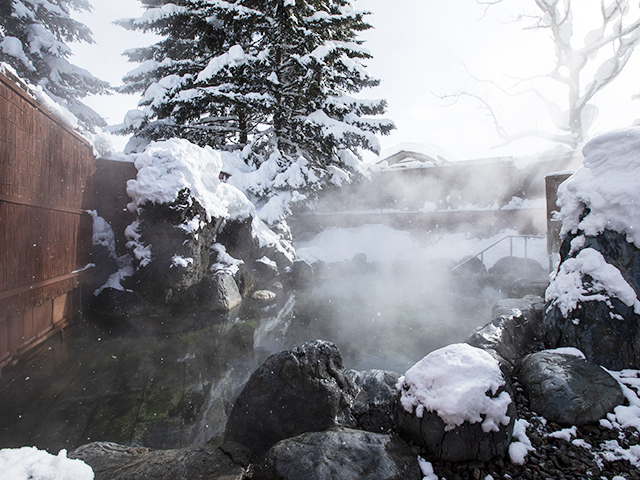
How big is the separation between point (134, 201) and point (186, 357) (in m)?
3.75

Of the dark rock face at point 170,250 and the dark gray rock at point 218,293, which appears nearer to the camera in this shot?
the dark rock face at point 170,250

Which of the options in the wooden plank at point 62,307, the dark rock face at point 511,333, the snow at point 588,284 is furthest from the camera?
the wooden plank at point 62,307

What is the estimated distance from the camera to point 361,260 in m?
12.0

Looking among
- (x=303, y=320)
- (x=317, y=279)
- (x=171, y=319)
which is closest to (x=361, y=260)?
(x=317, y=279)

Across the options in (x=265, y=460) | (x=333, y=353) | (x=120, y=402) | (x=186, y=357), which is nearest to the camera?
(x=265, y=460)

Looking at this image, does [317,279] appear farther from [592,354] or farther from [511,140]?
[511,140]

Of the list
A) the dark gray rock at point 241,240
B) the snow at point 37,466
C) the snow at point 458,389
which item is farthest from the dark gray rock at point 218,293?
the snow at point 37,466

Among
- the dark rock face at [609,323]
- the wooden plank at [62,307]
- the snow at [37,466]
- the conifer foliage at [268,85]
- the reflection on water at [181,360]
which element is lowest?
the reflection on water at [181,360]

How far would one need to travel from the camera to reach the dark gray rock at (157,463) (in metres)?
2.08

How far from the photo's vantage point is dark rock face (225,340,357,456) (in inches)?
104

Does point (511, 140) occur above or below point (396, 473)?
above

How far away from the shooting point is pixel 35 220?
13.5ft

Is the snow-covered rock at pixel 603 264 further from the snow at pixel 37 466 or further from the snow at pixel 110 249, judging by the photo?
the snow at pixel 110 249

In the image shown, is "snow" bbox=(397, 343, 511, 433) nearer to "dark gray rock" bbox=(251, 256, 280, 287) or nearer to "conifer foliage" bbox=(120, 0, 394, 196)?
"dark gray rock" bbox=(251, 256, 280, 287)
